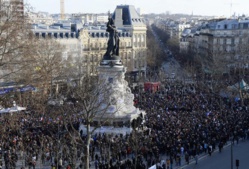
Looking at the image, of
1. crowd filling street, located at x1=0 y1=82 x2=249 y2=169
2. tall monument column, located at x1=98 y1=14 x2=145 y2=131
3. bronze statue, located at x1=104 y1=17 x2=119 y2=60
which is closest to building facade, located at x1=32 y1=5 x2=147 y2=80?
bronze statue, located at x1=104 y1=17 x2=119 y2=60

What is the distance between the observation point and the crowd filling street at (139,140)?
26.6 metres

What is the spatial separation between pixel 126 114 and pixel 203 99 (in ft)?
47.8

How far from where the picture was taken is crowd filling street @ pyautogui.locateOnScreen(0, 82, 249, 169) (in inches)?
1049

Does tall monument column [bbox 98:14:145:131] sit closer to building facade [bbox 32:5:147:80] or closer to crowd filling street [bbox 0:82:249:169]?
crowd filling street [bbox 0:82:249:169]

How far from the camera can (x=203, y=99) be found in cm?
4919

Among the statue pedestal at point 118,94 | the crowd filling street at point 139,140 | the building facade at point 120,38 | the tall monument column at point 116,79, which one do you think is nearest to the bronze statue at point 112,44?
the tall monument column at point 116,79

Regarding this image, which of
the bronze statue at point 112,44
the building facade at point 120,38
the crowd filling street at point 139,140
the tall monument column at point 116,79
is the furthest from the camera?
the building facade at point 120,38

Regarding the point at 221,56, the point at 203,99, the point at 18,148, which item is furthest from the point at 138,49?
the point at 18,148

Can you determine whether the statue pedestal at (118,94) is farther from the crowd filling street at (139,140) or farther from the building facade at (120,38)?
the building facade at (120,38)

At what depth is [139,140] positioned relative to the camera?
30125 millimetres

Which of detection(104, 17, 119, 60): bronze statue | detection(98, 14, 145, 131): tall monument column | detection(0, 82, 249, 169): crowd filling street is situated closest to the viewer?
detection(0, 82, 249, 169): crowd filling street

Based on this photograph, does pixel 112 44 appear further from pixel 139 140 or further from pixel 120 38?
pixel 120 38

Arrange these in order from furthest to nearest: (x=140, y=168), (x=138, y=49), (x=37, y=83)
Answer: (x=138, y=49), (x=140, y=168), (x=37, y=83)

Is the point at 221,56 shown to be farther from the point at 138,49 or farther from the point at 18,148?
the point at 18,148
